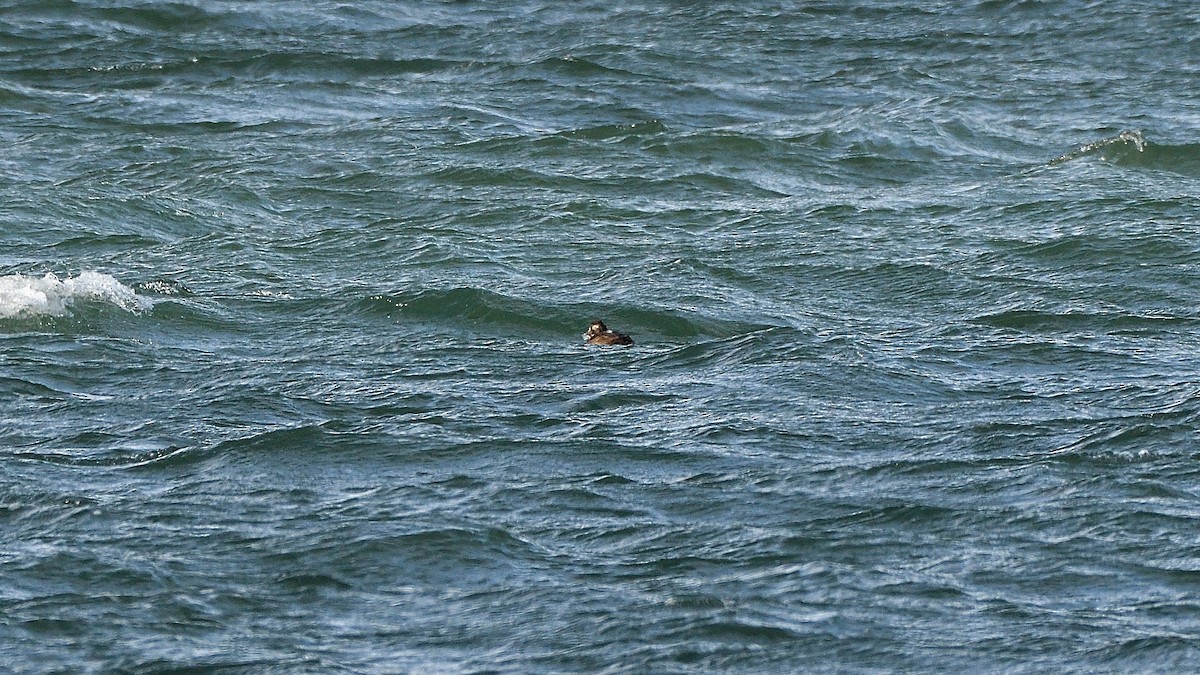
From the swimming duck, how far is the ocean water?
180 millimetres

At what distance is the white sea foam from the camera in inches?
458

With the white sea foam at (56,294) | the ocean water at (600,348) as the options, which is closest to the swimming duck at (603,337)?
the ocean water at (600,348)

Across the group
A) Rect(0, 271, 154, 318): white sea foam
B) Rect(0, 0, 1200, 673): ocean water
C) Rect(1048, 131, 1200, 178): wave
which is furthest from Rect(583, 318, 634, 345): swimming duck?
Rect(1048, 131, 1200, 178): wave

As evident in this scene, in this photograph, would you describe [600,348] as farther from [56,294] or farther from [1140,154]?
[1140,154]

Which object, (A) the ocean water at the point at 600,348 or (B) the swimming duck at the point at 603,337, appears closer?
(A) the ocean water at the point at 600,348

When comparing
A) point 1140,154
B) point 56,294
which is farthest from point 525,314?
point 1140,154

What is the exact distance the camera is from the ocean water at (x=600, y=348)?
7.61 m

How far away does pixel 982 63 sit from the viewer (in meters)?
19.2

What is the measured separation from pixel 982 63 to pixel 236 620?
13197mm

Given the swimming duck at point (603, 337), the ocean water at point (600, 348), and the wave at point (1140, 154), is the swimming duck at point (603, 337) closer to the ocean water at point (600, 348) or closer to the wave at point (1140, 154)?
the ocean water at point (600, 348)

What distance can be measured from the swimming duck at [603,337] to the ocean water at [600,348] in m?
0.18

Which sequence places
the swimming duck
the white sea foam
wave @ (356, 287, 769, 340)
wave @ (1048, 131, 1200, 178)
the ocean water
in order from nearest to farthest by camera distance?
the ocean water, the swimming duck, the white sea foam, wave @ (356, 287, 769, 340), wave @ (1048, 131, 1200, 178)

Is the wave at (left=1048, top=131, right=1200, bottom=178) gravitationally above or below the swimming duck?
above

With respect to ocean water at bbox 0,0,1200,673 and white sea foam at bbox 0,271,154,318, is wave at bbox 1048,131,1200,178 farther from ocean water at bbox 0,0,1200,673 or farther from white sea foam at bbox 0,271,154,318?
white sea foam at bbox 0,271,154,318
